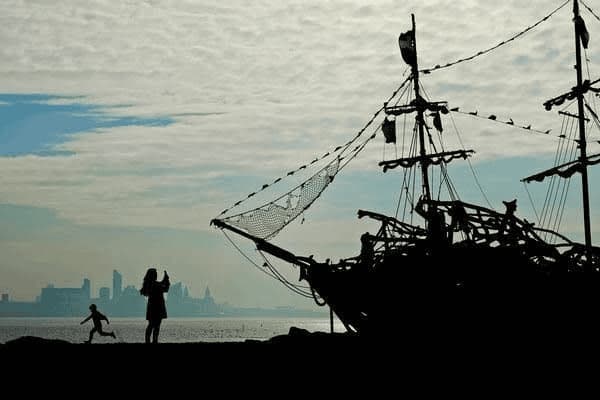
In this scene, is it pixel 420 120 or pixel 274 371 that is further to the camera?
pixel 420 120

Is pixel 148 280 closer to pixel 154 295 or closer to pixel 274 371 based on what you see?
pixel 154 295

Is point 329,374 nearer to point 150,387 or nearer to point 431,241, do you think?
point 150,387

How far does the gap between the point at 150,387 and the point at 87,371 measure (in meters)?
1.54

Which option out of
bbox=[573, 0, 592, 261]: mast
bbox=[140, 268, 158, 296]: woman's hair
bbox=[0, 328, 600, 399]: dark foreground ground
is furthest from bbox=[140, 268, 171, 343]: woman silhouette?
bbox=[573, 0, 592, 261]: mast

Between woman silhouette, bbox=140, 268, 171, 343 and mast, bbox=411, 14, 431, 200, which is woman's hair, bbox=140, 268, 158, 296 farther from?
mast, bbox=411, 14, 431, 200

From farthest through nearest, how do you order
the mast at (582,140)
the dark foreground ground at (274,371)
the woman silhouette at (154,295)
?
1. the mast at (582,140)
2. the woman silhouette at (154,295)
3. the dark foreground ground at (274,371)

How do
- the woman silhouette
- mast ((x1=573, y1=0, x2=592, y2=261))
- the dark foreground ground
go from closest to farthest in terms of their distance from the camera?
1. the dark foreground ground
2. the woman silhouette
3. mast ((x1=573, y1=0, x2=592, y2=261))

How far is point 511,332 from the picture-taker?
27.3 m

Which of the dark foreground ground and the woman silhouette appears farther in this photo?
the woman silhouette

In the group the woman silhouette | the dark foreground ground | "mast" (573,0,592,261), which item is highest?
"mast" (573,0,592,261)

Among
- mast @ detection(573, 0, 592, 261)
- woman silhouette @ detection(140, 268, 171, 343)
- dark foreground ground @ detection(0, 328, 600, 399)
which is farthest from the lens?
mast @ detection(573, 0, 592, 261)

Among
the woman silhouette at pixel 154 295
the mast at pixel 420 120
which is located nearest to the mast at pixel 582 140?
the mast at pixel 420 120

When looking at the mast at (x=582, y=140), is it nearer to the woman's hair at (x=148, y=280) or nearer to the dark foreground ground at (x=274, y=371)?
the dark foreground ground at (x=274, y=371)

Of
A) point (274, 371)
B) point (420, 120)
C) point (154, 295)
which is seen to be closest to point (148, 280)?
point (154, 295)
